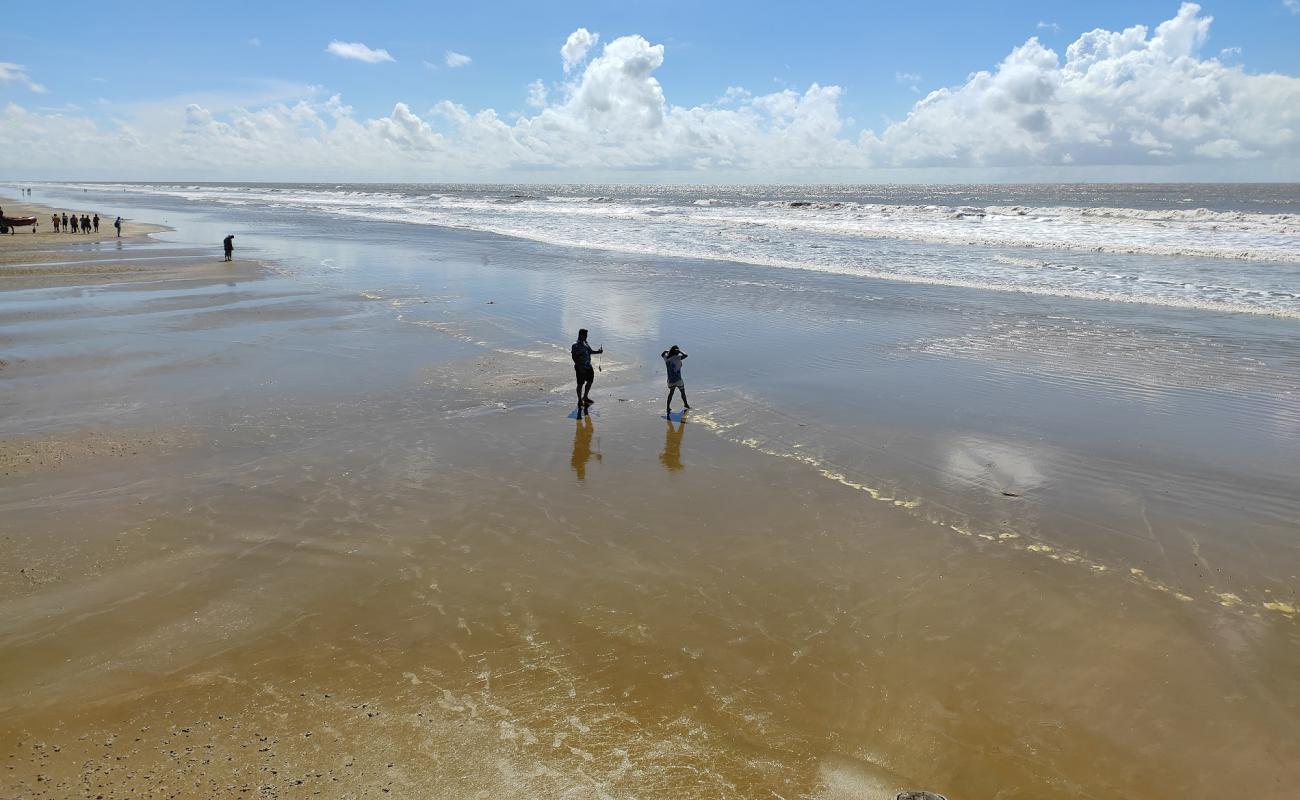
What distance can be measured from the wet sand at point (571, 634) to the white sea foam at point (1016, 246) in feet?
65.9

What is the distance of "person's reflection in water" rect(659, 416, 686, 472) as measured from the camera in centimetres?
1020

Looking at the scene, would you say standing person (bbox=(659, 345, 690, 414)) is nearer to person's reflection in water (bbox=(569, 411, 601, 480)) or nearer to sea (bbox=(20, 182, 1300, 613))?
sea (bbox=(20, 182, 1300, 613))

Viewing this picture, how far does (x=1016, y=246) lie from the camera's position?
41.1 meters

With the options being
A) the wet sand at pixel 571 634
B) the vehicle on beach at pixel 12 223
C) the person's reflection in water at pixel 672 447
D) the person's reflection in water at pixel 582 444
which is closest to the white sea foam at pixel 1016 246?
the person's reflection in water at pixel 672 447

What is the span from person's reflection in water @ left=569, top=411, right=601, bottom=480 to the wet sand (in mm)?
98

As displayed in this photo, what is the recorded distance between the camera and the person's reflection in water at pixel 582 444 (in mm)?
10086

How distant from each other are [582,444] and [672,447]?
1267mm

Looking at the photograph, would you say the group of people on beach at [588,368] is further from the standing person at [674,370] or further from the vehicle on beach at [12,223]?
the vehicle on beach at [12,223]

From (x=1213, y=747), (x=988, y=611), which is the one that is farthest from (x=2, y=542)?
(x=1213, y=747)

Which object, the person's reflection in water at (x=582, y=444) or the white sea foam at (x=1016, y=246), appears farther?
the white sea foam at (x=1016, y=246)

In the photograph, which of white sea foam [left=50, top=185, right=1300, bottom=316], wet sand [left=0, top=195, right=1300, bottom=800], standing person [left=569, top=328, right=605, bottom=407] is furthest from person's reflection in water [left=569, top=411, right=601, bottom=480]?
white sea foam [left=50, top=185, right=1300, bottom=316]

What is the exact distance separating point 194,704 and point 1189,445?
12004 millimetres

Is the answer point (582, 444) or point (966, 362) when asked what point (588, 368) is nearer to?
point (582, 444)

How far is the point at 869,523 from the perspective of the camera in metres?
8.40
